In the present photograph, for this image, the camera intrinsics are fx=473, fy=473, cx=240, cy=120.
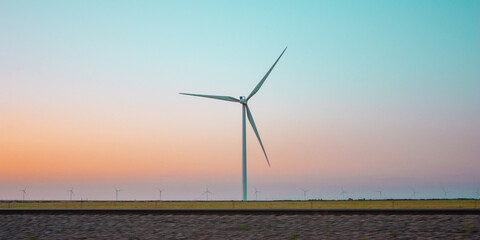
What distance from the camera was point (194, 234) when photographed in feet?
55.6

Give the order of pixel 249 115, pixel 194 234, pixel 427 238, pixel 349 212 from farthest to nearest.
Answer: pixel 249 115
pixel 349 212
pixel 194 234
pixel 427 238

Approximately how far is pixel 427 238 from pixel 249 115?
39.4 metres

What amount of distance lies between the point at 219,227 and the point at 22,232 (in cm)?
759

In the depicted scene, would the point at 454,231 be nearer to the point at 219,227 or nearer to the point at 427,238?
the point at 427,238

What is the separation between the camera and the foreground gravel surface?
639 inches

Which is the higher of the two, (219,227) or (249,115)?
(249,115)

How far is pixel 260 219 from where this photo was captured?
18938 millimetres

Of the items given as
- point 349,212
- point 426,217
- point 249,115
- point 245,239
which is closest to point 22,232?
point 245,239

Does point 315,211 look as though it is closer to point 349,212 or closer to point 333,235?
point 349,212

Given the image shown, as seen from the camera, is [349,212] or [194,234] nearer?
[194,234]

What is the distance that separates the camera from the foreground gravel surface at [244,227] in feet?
53.2

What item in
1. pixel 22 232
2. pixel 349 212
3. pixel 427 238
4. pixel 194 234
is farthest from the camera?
pixel 349 212

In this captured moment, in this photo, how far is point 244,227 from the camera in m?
17.6

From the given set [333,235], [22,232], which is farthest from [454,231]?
[22,232]
